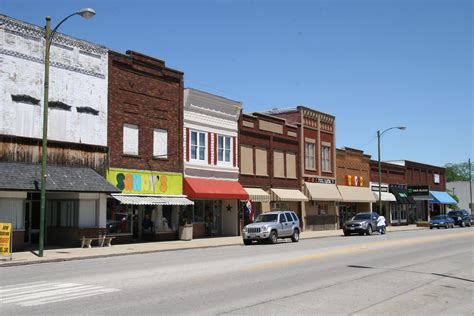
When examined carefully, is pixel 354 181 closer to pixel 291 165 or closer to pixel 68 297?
pixel 291 165

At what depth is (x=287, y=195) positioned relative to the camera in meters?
41.7

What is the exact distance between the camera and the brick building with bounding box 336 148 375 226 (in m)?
51.5

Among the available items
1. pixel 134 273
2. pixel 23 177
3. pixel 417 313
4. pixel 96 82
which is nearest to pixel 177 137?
pixel 96 82

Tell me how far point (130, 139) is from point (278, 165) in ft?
51.0

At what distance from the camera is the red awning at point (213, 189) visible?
32844 mm

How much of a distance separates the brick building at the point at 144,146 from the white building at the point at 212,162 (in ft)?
3.50

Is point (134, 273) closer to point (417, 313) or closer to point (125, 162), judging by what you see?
point (417, 313)

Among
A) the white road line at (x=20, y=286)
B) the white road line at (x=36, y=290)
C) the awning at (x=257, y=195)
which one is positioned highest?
the awning at (x=257, y=195)

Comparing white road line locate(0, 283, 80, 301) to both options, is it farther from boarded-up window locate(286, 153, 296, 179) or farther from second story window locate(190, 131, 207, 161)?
boarded-up window locate(286, 153, 296, 179)

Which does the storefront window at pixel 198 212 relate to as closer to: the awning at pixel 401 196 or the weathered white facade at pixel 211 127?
the weathered white facade at pixel 211 127

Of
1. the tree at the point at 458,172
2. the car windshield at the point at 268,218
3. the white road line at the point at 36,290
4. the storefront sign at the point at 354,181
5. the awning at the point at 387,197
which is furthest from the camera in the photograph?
the tree at the point at 458,172

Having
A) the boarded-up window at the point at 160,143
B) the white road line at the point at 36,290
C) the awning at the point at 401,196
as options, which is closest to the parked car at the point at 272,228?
the boarded-up window at the point at 160,143

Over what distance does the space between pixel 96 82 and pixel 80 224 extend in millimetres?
7218

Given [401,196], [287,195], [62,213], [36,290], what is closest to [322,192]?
[287,195]
